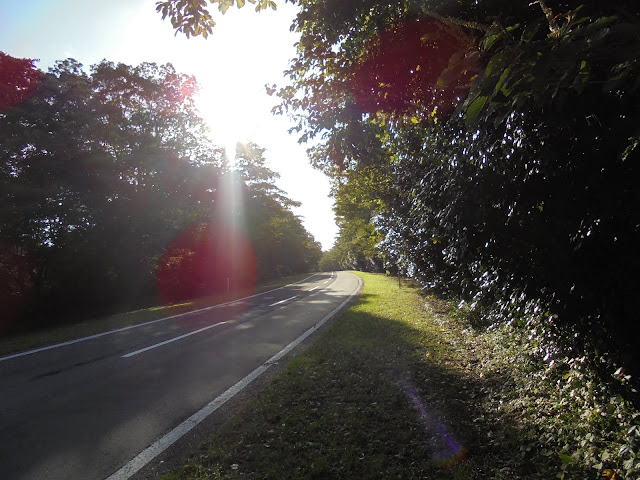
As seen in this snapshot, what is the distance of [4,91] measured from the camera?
16109 mm

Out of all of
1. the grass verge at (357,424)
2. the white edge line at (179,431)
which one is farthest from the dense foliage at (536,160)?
the white edge line at (179,431)

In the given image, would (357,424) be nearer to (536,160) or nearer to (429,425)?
(429,425)

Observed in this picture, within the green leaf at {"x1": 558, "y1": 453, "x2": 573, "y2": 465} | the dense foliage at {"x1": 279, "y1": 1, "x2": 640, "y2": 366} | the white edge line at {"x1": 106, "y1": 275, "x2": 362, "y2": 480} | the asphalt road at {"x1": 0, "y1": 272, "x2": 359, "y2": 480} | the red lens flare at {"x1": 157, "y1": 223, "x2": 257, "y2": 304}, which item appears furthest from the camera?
the red lens flare at {"x1": 157, "y1": 223, "x2": 257, "y2": 304}

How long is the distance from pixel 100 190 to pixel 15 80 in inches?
225

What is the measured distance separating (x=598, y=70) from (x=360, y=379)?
4.54 metres

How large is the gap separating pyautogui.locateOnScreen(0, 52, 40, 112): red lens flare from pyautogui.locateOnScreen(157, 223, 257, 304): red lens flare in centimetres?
997

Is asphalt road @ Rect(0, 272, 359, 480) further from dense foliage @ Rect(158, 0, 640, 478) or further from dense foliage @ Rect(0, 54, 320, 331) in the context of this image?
dense foliage @ Rect(0, 54, 320, 331)

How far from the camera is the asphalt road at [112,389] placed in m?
3.59

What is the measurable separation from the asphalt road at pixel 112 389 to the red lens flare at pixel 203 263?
13.2 metres

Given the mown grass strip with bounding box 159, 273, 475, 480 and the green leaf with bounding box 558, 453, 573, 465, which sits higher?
the green leaf with bounding box 558, 453, 573, 465

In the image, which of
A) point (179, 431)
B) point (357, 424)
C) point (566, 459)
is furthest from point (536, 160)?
point (179, 431)

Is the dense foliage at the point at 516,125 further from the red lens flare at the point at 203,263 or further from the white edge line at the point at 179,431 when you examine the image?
the red lens flare at the point at 203,263

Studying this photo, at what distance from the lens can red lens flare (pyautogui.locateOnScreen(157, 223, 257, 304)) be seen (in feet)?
79.6

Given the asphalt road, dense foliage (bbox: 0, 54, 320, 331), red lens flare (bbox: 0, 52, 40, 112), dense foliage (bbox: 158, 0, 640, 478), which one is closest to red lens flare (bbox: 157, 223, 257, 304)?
dense foliage (bbox: 0, 54, 320, 331)
